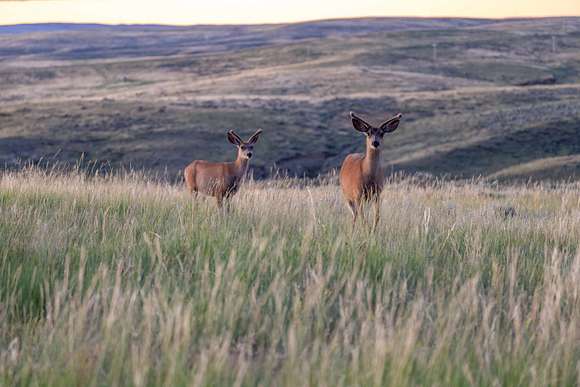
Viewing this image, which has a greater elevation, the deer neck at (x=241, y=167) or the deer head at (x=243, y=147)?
the deer head at (x=243, y=147)

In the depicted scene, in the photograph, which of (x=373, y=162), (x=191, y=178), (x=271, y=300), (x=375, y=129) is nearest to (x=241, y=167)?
(x=191, y=178)

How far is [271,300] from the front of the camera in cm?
566

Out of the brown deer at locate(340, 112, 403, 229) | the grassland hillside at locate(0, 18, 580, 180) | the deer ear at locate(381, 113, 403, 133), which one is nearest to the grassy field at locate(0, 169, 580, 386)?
the brown deer at locate(340, 112, 403, 229)

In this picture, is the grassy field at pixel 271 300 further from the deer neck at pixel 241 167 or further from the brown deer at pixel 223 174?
the deer neck at pixel 241 167

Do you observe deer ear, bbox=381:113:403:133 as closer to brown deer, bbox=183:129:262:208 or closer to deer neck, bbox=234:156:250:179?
brown deer, bbox=183:129:262:208

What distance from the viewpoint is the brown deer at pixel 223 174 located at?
46.4ft

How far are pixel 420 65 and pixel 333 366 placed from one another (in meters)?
86.7

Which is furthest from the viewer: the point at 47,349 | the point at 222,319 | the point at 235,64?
the point at 235,64

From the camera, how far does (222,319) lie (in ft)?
17.7

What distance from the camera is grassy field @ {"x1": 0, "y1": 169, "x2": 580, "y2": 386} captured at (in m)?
4.55

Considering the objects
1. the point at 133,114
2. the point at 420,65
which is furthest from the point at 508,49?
the point at 133,114

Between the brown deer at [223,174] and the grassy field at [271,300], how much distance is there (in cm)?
336

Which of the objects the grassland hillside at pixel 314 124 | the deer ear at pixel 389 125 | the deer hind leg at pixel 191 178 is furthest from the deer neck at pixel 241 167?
the grassland hillside at pixel 314 124

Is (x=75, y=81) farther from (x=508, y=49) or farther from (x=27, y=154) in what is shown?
(x=27, y=154)
